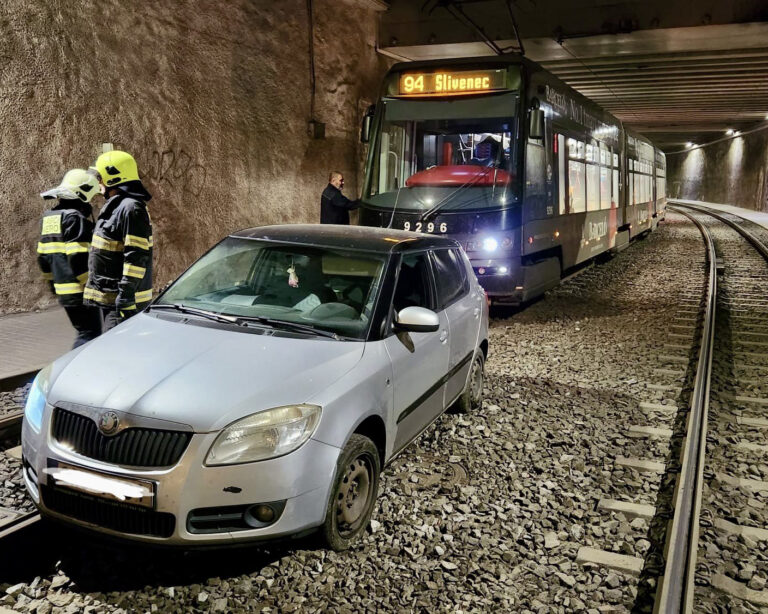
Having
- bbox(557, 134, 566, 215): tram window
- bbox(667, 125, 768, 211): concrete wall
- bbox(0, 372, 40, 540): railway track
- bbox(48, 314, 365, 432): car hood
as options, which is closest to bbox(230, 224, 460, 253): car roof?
bbox(48, 314, 365, 432): car hood

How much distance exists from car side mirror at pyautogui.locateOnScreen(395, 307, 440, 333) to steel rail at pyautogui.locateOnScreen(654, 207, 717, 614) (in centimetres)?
167

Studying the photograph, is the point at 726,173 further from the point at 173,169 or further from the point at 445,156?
the point at 173,169

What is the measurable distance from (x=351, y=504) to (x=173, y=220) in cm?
836

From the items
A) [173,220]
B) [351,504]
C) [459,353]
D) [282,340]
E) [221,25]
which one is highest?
[221,25]

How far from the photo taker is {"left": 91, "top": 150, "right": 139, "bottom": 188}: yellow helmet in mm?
4859

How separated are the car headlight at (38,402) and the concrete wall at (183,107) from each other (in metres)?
5.72

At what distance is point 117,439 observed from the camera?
9.66ft

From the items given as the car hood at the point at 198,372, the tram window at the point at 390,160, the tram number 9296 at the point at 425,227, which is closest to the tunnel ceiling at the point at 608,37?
the tram window at the point at 390,160

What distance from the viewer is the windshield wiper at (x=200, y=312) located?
154 inches

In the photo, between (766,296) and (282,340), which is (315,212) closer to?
(766,296)

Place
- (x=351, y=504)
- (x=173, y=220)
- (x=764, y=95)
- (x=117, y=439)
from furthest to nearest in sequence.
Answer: (x=764, y=95), (x=173, y=220), (x=351, y=504), (x=117, y=439)

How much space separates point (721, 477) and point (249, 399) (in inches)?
130

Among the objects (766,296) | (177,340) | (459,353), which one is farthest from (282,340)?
(766,296)

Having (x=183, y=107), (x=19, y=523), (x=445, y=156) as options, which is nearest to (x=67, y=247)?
(x=19, y=523)
